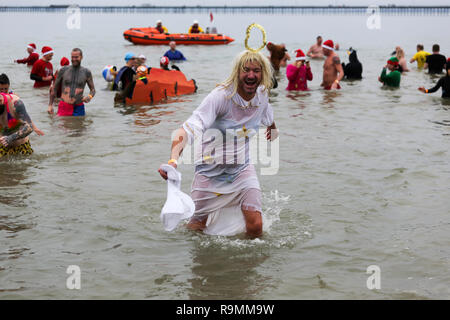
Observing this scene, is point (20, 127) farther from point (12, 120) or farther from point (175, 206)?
point (175, 206)

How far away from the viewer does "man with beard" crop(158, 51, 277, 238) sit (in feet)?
16.3

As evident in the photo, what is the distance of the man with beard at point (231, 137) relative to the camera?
16.3 feet

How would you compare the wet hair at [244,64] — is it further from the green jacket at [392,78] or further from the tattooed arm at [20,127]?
the green jacket at [392,78]

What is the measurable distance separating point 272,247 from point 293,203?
1.68 m

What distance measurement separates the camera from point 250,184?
5.41m

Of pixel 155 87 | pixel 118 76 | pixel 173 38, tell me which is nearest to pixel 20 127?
pixel 155 87

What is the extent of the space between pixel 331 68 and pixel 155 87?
5.47m

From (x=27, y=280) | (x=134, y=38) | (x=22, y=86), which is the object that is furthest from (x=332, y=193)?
(x=134, y=38)

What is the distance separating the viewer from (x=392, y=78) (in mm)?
18516

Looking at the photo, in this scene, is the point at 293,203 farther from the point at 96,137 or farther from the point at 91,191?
the point at 96,137

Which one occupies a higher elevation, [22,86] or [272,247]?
[22,86]

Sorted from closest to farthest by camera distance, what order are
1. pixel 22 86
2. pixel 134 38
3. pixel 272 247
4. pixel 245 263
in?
pixel 245 263 → pixel 272 247 → pixel 22 86 → pixel 134 38

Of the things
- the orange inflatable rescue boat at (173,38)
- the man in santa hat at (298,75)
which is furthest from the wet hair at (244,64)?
the orange inflatable rescue boat at (173,38)
